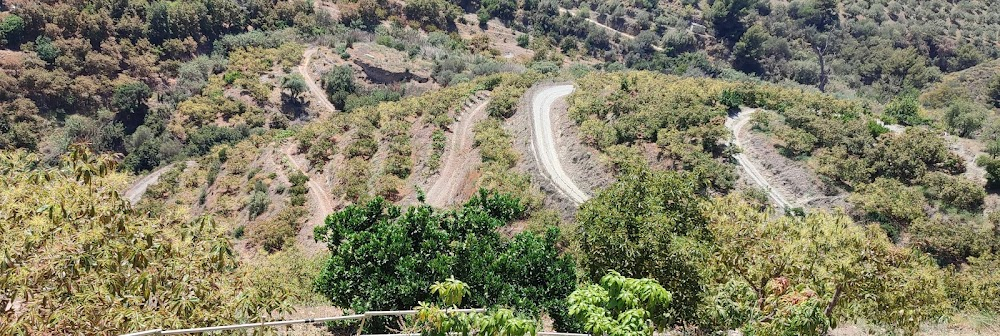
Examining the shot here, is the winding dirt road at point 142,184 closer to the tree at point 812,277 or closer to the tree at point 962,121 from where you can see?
the tree at point 812,277

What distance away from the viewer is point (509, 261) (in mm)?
15477

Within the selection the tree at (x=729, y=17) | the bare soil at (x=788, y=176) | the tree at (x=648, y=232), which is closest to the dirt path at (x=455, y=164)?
the bare soil at (x=788, y=176)

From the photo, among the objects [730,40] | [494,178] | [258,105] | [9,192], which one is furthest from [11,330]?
[730,40]

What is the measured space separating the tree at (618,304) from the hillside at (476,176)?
0.19ft

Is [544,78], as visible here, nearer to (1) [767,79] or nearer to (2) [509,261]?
(2) [509,261]

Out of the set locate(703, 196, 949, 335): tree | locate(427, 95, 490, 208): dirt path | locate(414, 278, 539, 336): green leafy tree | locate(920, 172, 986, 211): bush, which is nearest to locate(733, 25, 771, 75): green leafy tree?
locate(427, 95, 490, 208): dirt path

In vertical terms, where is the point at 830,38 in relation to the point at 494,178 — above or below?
below

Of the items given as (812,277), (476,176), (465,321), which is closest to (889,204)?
(812,277)

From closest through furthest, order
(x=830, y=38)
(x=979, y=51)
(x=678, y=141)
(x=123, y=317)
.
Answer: (x=123, y=317)
(x=678, y=141)
(x=979, y=51)
(x=830, y=38)

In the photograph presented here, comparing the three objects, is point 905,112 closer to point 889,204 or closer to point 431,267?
point 889,204

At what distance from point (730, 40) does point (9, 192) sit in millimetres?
119007

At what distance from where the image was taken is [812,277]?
14.5 metres

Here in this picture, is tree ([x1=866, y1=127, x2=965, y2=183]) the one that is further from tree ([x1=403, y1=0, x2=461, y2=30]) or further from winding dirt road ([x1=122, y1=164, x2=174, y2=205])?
tree ([x1=403, y1=0, x2=461, y2=30])

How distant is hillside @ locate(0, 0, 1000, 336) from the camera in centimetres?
1127
